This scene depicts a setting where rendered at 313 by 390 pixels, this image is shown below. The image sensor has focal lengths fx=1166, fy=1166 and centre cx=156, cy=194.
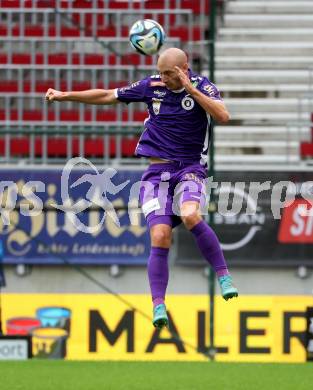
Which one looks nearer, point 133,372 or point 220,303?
point 133,372

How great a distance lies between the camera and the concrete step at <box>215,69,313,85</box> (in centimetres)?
1261

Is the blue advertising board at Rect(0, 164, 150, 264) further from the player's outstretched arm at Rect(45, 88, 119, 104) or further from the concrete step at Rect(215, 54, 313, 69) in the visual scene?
the concrete step at Rect(215, 54, 313, 69)

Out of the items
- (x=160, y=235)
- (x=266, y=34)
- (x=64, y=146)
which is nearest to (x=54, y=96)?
(x=160, y=235)

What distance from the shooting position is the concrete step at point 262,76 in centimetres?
1261

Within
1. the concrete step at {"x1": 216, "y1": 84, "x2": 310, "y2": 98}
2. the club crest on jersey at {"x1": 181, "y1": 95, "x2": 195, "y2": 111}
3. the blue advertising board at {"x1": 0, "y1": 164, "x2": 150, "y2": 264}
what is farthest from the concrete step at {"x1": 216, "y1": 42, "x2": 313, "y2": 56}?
the club crest on jersey at {"x1": 181, "y1": 95, "x2": 195, "y2": 111}

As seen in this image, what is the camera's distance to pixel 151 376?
7.94 m

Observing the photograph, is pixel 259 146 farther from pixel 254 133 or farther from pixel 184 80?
pixel 184 80

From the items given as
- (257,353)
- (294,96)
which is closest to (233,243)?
(257,353)

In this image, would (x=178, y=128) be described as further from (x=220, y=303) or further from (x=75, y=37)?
(x=75, y=37)

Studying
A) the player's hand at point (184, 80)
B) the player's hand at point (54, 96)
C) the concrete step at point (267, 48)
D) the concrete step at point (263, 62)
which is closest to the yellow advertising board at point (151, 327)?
the player's hand at point (54, 96)

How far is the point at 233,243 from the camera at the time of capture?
9.62 metres

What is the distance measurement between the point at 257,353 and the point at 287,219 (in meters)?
1.13

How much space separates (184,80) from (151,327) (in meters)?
3.43

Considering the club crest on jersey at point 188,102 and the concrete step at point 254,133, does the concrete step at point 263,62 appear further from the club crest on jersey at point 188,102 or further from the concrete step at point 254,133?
the club crest on jersey at point 188,102
